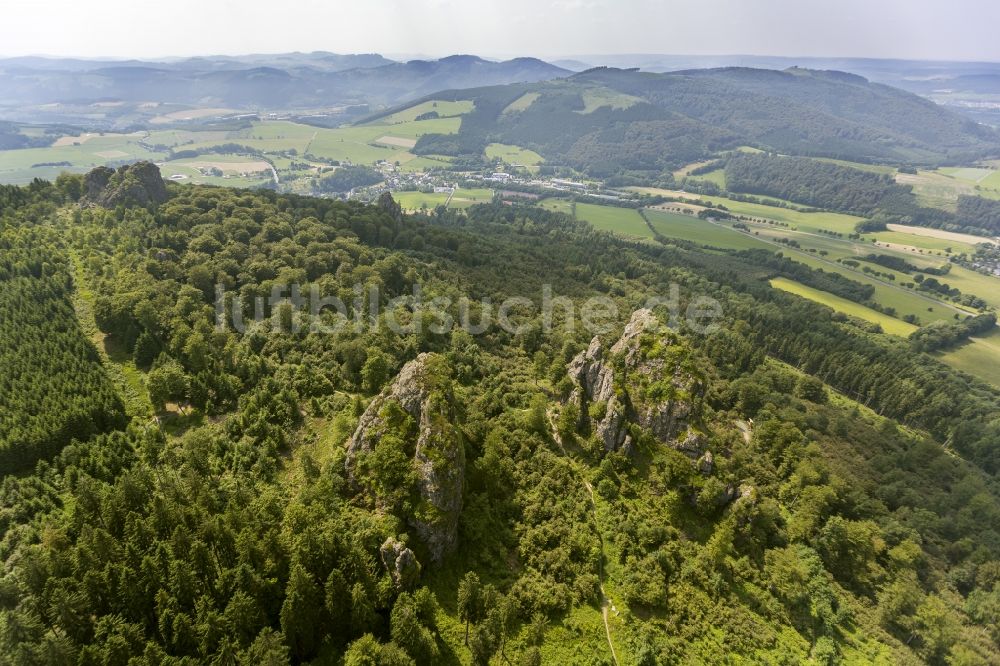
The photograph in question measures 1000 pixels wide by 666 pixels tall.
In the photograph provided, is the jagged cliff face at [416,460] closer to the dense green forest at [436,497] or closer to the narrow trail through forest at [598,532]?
the dense green forest at [436,497]

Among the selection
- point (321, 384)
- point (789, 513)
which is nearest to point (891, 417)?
point (789, 513)

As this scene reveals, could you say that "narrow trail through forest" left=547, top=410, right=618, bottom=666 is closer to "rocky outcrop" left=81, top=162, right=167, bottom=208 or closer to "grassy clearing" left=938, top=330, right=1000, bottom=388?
"rocky outcrop" left=81, top=162, right=167, bottom=208

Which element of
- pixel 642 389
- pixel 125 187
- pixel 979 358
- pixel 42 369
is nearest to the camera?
pixel 42 369

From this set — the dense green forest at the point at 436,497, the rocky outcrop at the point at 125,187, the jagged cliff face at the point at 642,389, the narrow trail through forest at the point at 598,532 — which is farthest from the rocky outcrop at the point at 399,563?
the rocky outcrop at the point at 125,187

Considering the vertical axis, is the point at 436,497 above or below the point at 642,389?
below

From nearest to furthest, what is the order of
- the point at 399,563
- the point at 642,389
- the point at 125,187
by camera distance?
the point at 399,563 → the point at 642,389 → the point at 125,187

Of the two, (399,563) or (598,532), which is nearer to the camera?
(399,563)

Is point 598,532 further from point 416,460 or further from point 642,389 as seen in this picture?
point 416,460

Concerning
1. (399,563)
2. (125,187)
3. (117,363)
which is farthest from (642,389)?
(125,187)
